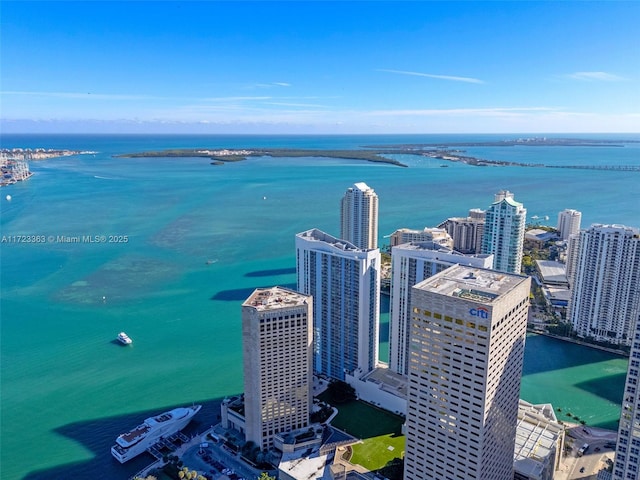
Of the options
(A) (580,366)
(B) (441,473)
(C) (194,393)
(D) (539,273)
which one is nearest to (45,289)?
(C) (194,393)

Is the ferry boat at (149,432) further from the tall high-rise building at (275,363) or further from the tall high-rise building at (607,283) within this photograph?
the tall high-rise building at (607,283)

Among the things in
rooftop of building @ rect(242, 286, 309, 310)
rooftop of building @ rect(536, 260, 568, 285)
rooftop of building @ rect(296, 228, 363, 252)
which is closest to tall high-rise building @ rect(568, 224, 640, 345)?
rooftop of building @ rect(536, 260, 568, 285)

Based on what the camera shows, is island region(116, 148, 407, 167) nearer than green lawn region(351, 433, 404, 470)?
No

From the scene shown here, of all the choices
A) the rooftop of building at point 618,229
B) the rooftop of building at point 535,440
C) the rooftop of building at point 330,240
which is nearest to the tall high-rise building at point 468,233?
the rooftop of building at point 618,229

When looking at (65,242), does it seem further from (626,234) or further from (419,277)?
(626,234)

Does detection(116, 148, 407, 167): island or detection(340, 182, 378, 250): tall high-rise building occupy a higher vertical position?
detection(116, 148, 407, 167): island

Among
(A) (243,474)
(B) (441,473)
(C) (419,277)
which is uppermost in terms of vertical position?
(C) (419,277)

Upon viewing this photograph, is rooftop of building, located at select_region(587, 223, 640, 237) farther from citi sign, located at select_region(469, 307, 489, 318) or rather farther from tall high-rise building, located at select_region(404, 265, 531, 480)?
citi sign, located at select_region(469, 307, 489, 318)
